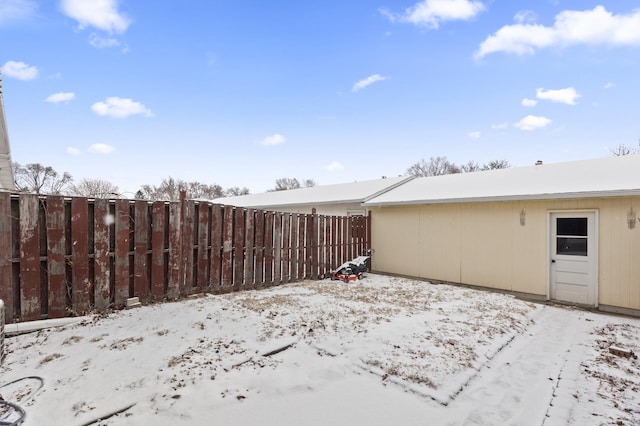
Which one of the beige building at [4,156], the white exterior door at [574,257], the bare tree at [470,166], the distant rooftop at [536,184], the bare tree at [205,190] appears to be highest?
the bare tree at [470,166]

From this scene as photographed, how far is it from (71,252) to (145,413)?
10.1ft

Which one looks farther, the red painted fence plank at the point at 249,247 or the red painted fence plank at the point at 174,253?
the red painted fence plank at the point at 249,247

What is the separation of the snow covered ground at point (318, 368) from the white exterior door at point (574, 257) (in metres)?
1.29

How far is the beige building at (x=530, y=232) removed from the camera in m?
6.14

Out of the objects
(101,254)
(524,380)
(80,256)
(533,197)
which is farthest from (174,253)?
(533,197)

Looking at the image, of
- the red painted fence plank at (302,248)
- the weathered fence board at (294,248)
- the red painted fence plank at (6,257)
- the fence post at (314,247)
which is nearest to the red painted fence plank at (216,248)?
the weathered fence board at (294,248)

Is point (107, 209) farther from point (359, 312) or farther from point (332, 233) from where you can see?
point (332, 233)

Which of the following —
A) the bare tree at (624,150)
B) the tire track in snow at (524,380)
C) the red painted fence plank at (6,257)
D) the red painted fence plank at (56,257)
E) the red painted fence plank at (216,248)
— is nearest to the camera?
the tire track in snow at (524,380)

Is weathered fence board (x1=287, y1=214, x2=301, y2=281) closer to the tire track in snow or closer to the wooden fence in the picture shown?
the wooden fence

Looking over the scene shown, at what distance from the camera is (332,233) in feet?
30.2

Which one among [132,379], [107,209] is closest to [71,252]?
[107,209]

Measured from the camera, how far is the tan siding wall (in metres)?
6.10

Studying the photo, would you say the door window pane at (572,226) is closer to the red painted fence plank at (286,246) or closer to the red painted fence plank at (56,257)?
the red painted fence plank at (286,246)

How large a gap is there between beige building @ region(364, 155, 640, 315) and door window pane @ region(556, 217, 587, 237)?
2cm
